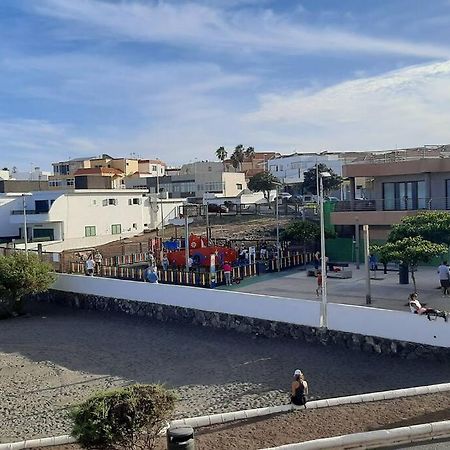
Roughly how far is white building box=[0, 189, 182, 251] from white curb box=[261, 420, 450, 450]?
3754 centimetres

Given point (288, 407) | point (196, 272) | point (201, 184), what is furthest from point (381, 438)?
point (201, 184)

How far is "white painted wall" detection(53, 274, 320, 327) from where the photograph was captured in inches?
792

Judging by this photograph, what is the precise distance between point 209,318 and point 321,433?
11345 mm

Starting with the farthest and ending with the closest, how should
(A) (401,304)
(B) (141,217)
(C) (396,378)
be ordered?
(B) (141,217), (A) (401,304), (C) (396,378)

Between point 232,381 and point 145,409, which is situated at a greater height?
point 145,409

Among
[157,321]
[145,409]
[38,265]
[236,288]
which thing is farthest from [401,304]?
[38,265]

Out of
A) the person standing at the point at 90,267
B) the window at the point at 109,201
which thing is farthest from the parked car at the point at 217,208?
the person standing at the point at 90,267

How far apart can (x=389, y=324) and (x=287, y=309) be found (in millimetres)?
3788

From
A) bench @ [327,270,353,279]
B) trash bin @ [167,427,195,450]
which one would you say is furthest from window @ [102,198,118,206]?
trash bin @ [167,427,195,450]

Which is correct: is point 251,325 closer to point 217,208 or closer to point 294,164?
point 217,208

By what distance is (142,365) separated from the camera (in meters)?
18.9

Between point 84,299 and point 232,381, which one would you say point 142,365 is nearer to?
point 232,381

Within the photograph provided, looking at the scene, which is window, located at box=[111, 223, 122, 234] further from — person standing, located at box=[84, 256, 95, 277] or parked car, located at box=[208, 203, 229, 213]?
person standing, located at box=[84, 256, 95, 277]

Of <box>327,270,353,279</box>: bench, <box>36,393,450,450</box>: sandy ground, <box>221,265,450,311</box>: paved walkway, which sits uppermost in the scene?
<box>327,270,353,279</box>: bench
